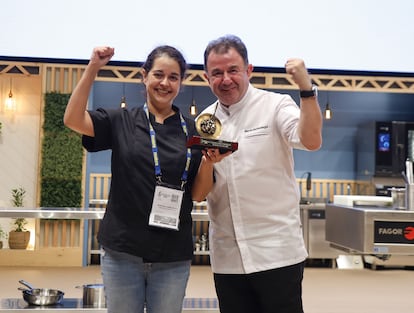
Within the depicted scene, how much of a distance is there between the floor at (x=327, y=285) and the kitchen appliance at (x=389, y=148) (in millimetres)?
1590

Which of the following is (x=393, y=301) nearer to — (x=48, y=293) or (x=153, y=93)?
(x=48, y=293)

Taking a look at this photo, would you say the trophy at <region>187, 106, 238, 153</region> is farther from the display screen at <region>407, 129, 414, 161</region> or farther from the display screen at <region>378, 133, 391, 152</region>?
the display screen at <region>407, 129, 414, 161</region>

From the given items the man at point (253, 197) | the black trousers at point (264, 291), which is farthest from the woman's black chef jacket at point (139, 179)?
the black trousers at point (264, 291)

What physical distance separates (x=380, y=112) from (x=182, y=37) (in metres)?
5.93

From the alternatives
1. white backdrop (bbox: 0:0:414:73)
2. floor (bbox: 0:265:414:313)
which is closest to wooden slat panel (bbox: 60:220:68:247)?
floor (bbox: 0:265:414:313)

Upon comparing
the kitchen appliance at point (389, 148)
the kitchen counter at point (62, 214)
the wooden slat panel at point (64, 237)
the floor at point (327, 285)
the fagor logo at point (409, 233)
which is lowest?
the floor at point (327, 285)

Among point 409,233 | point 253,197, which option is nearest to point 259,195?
point 253,197

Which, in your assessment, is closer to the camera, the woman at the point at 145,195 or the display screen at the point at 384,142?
the woman at the point at 145,195

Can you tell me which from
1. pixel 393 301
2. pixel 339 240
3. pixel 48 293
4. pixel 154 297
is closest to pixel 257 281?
pixel 154 297

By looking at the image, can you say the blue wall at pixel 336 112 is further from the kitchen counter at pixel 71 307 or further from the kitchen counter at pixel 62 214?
the kitchen counter at pixel 62 214

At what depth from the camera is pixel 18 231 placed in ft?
28.1

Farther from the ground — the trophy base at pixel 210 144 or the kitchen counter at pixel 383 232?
the trophy base at pixel 210 144

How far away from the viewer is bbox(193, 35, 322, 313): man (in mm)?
2068

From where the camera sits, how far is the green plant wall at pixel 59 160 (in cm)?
860
